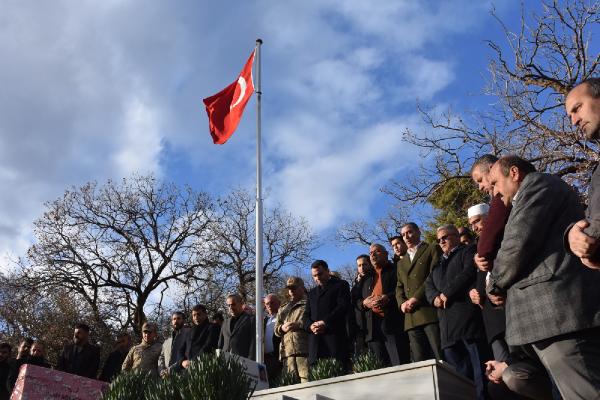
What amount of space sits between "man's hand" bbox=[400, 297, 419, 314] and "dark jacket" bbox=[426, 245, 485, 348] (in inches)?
12.4

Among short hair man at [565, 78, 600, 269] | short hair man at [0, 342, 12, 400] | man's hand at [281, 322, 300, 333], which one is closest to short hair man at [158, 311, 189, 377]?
man's hand at [281, 322, 300, 333]

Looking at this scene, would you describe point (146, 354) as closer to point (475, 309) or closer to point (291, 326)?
point (291, 326)

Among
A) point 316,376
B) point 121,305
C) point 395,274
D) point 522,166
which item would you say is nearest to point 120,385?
point 316,376

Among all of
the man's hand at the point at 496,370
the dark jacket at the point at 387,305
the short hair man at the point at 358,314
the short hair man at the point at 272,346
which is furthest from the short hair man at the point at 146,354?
the man's hand at the point at 496,370

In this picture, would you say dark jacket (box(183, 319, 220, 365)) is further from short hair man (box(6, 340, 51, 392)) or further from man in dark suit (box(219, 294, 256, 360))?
short hair man (box(6, 340, 51, 392))

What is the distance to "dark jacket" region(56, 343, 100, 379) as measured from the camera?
8750mm

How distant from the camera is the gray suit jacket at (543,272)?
2676 mm

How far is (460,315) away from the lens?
17.4 ft

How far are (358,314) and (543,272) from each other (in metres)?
4.19

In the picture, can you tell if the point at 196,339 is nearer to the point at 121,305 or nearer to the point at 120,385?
the point at 120,385

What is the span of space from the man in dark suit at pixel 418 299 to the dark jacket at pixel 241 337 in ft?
8.15

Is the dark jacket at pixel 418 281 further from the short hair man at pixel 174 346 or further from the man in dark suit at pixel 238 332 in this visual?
the short hair man at pixel 174 346

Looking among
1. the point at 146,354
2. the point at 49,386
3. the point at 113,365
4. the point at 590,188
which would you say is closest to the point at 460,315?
the point at 590,188

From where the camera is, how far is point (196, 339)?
27.0 ft
